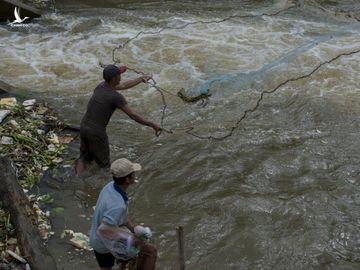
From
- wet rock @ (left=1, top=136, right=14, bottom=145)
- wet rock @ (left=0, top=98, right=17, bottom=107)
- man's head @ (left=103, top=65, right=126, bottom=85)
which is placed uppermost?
man's head @ (left=103, top=65, right=126, bottom=85)

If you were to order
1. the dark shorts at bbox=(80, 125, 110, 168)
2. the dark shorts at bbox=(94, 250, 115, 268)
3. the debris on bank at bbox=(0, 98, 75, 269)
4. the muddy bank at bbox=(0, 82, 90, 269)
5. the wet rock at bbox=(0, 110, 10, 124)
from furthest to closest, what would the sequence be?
the wet rock at bbox=(0, 110, 10, 124), the dark shorts at bbox=(80, 125, 110, 168), the debris on bank at bbox=(0, 98, 75, 269), the muddy bank at bbox=(0, 82, 90, 269), the dark shorts at bbox=(94, 250, 115, 268)

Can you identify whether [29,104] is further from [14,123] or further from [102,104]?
[102,104]

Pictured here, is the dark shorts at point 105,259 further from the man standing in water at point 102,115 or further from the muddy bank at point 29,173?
the man standing in water at point 102,115

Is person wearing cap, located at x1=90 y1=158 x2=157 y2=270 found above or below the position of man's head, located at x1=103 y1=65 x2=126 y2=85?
below

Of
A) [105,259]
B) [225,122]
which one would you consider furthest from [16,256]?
[225,122]

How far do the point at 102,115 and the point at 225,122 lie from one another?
2.74 m

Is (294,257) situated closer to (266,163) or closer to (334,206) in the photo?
(334,206)

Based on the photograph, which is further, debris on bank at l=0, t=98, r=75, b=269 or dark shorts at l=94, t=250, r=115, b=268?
debris on bank at l=0, t=98, r=75, b=269

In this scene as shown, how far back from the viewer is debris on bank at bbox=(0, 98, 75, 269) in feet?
17.0

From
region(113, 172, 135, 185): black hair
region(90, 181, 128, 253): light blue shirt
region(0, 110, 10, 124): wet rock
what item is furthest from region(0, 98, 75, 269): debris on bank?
region(113, 172, 135, 185): black hair

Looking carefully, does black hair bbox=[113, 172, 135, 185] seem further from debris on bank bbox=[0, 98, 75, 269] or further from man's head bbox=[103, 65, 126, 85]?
man's head bbox=[103, 65, 126, 85]

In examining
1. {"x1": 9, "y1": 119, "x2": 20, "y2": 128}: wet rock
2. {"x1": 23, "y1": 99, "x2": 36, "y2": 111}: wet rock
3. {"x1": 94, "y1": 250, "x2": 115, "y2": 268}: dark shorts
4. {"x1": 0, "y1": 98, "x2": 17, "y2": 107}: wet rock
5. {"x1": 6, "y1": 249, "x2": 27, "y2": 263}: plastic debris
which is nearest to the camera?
{"x1": 94, "y1": 250, "x2": 115, "y2": 268}: dark shorts

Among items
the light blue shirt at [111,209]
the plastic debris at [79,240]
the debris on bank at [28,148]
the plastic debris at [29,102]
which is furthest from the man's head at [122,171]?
the plastic debris at [29,102]

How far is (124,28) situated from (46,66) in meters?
3.07
